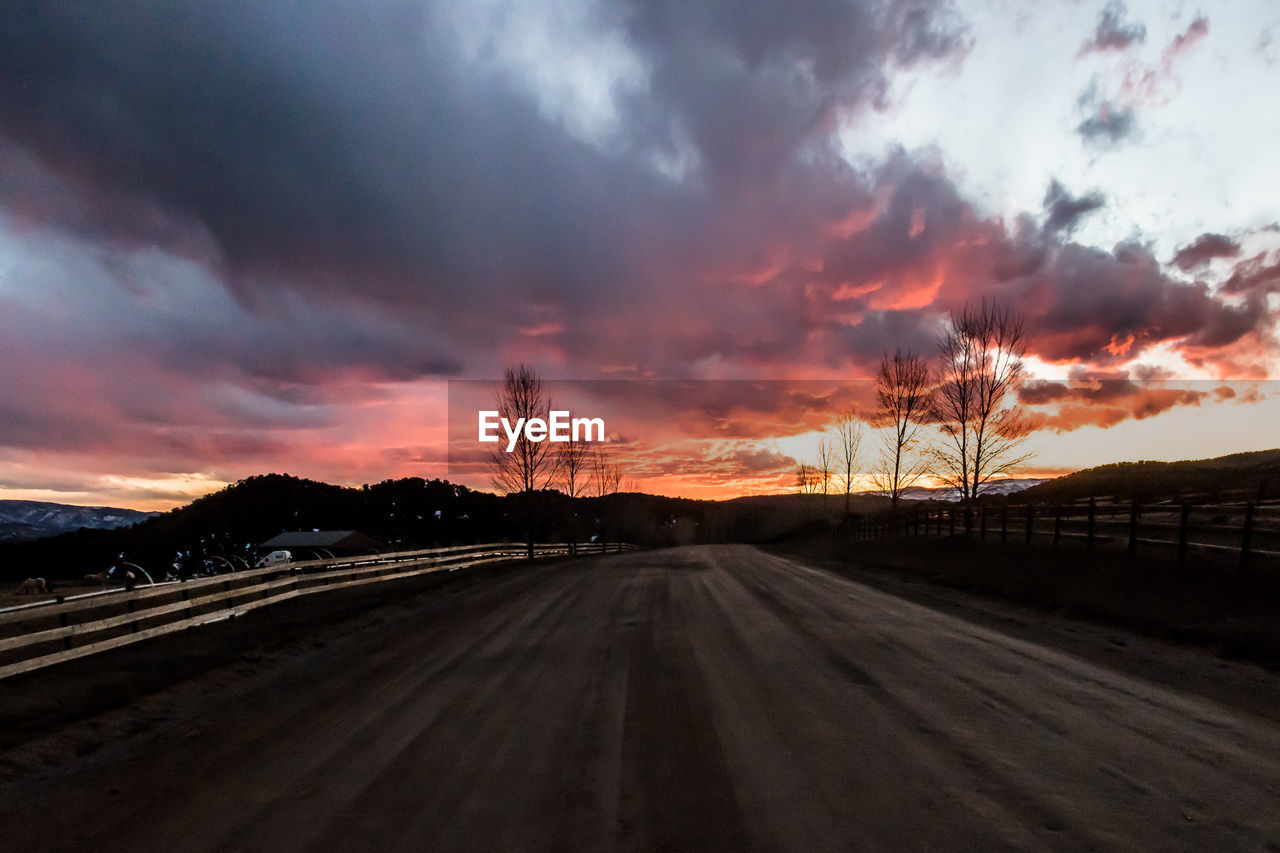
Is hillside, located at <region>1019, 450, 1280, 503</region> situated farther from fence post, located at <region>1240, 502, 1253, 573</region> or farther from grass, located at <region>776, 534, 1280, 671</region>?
fence post, located at <region>1240, 502, 1253, 573</region>

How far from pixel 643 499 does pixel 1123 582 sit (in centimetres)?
15651

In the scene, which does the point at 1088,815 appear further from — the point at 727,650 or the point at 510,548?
the point at 510,548

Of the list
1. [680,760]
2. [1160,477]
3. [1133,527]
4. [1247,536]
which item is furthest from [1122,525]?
[1160,477]

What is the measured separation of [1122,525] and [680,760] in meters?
16.6

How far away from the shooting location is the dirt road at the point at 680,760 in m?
4.15

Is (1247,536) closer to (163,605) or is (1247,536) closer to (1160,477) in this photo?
(163,605)

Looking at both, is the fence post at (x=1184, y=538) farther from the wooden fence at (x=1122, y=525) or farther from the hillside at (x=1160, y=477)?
the hillside at (x=1160, y=477)

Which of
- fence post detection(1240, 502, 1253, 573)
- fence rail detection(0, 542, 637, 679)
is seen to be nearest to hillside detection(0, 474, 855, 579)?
fence rail detection(0, 542, 637, 679)

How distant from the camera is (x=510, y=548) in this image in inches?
1443

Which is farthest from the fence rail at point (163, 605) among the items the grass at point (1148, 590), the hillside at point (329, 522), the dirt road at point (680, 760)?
the hillside at point (329, 522)

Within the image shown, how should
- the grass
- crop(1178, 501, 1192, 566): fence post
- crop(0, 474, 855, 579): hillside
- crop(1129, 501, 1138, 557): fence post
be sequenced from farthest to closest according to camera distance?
crop(0, 474, 855, 579): hillside < crop(1129, 501, 1138, 557): fence post < crop(1178, 501, 1192, 566): fence post < the grass

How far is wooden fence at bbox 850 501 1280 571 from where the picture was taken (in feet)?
43.2

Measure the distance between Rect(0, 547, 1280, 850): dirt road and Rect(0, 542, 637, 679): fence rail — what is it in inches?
100

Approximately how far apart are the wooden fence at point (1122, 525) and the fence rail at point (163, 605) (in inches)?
721
